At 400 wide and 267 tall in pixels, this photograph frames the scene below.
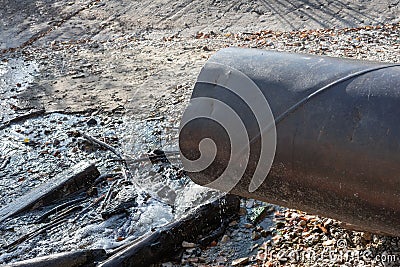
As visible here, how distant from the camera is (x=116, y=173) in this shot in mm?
5379

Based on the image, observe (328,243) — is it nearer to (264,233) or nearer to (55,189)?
(264,233)

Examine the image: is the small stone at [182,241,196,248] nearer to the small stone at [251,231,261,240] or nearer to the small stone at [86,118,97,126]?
the small stone at [251,231,261,240]

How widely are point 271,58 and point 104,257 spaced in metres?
1.96

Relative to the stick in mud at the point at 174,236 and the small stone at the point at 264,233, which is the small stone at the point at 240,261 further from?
Result: the stick in mud at the point at 174,236

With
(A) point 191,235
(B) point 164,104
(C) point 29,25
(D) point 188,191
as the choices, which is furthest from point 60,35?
(A) point 191,235

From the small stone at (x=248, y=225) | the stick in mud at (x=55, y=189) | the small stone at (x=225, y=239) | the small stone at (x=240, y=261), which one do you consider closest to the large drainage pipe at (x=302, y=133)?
the small stone at (x=240, y=261)

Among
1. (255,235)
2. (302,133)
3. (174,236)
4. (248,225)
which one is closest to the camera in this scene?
(302,133)

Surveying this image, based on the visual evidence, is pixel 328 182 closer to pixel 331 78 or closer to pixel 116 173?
pixel 331 78

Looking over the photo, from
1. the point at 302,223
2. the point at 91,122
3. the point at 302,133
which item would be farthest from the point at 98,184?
the point at 302,133

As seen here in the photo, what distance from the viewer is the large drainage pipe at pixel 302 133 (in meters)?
2.70

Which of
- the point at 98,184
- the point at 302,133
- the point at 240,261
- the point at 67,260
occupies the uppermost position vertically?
the point at 302,133

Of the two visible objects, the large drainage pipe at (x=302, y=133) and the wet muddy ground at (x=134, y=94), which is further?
the wet muddy ground at (x=134, y=94)

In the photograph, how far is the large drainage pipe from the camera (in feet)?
8.86

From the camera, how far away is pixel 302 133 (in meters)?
2.88
